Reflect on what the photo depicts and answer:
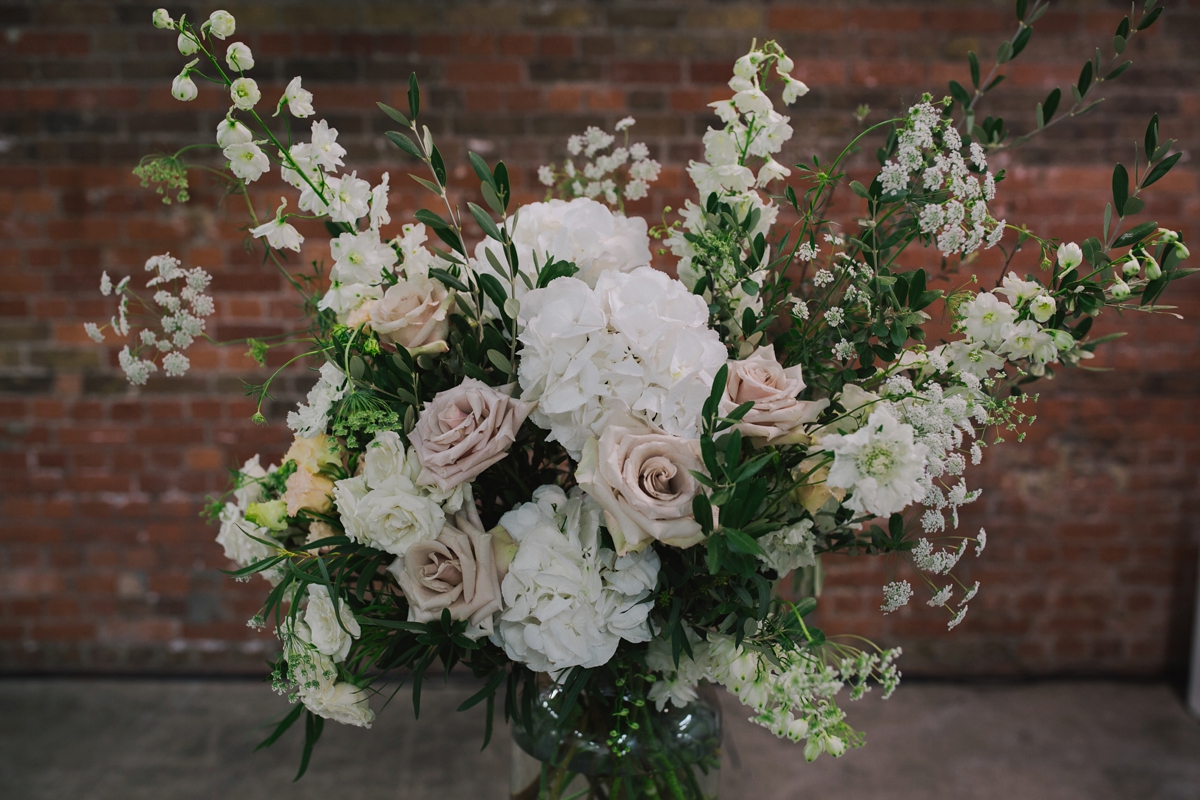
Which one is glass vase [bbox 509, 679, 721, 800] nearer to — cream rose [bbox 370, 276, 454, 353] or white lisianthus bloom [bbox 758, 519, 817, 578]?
white lisianthus bloom [bbox 758, 519, 817, 578]

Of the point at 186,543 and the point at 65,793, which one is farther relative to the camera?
the point at 186,543

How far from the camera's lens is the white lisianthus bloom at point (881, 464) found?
1.90 feet

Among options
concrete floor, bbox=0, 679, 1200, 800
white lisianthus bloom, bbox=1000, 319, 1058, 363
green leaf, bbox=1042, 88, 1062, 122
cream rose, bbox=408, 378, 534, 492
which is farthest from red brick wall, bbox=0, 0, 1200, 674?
cream rose, bbox=408, 378, 534, 492

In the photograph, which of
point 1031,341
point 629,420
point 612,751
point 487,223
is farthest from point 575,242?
point 612,751

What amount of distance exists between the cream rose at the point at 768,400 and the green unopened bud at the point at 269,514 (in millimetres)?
449

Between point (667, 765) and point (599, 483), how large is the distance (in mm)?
371

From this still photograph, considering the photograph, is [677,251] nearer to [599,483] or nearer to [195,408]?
[599,483]

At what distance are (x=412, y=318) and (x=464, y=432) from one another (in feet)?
0.38

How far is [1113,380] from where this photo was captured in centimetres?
214

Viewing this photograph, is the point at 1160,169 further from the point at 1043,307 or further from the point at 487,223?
the point at 487,223

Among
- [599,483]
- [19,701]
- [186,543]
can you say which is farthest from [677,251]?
[19,701]

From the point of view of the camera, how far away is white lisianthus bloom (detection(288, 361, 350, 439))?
0.73m

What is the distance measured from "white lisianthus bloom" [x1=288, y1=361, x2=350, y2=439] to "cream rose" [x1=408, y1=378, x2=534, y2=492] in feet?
0.30

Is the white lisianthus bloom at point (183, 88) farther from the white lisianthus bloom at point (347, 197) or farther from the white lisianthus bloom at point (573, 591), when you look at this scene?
the white lisianthus bloom at point (573, 591)
